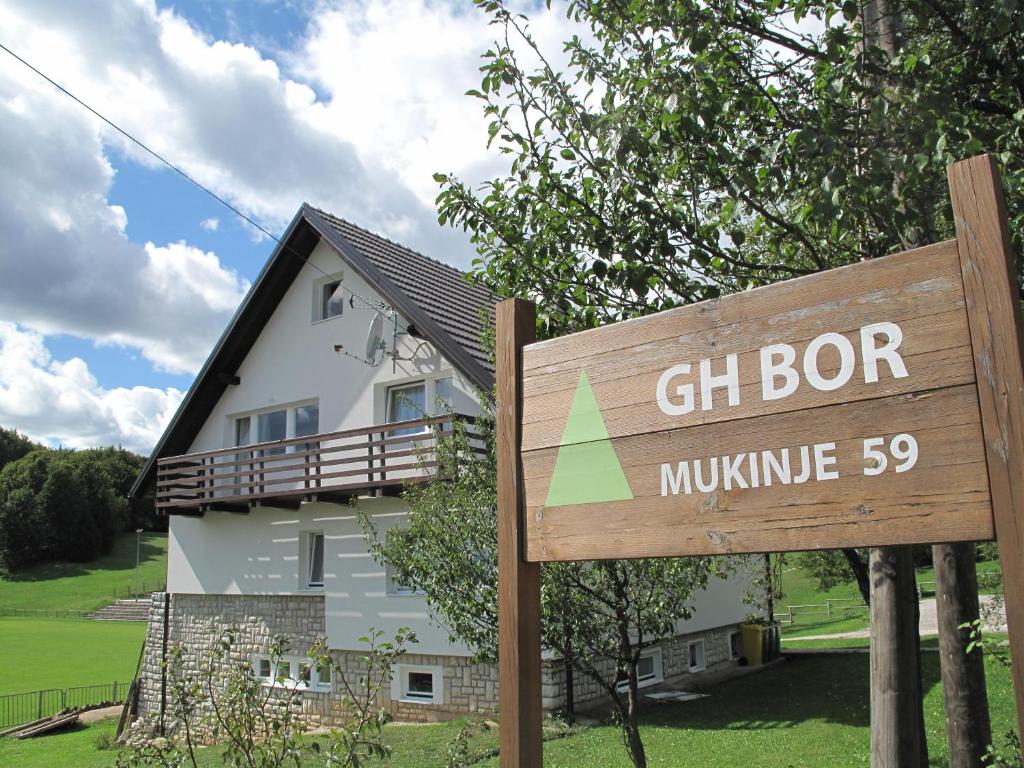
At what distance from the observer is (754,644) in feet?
62.7

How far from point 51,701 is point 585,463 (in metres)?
27.4

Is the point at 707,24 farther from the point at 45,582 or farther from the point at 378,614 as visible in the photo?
the point at 45,582

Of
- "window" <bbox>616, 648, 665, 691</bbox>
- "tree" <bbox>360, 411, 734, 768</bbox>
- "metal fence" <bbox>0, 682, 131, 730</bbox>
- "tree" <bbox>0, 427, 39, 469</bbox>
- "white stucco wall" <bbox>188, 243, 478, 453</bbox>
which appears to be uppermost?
"tree" <bbox>0, 427, 39, 469</bbox>

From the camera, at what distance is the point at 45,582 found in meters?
67.2

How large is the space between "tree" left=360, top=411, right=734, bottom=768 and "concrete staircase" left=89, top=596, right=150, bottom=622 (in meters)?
50.3

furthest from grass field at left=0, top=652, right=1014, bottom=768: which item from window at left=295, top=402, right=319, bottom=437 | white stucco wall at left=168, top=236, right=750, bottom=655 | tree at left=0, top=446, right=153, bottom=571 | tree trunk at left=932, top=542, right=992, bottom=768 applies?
tree at left=0, top=446, right=153, bottom=571

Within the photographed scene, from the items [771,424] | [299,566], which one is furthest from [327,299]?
[771,424]

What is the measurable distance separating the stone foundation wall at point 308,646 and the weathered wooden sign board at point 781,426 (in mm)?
9412

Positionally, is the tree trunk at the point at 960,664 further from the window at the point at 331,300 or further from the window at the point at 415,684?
the window at the point at 331,300

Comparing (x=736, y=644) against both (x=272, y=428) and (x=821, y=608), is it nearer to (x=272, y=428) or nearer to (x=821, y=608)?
(x=272, y=428)

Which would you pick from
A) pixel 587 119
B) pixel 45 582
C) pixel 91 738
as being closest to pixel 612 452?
pixel 587 119

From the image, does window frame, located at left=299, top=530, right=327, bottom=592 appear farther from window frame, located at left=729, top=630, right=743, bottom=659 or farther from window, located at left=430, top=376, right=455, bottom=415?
window frame, located at left=729, top=630, right=743, bottom=659

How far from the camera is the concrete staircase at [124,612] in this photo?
51719 mm

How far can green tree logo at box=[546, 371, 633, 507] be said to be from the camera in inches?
109
